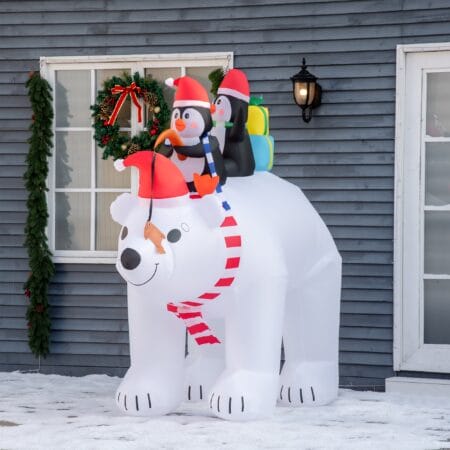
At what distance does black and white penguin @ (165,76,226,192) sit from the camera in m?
5.71

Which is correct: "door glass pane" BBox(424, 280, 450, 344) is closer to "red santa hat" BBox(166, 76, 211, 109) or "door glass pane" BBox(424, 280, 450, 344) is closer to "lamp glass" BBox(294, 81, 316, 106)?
"lamp glass" BBox(294, 81, 316, 106)

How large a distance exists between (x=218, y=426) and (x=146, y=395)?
44 centimetres

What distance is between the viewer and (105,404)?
6.59m

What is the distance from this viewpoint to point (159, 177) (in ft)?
17.9

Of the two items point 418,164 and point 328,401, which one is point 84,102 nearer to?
point 418,164

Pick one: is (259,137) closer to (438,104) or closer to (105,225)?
(438,104)

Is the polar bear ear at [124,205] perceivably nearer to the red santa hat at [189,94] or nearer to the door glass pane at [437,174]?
the red santa hat at [189,94]

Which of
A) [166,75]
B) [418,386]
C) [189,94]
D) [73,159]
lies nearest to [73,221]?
[73,159]

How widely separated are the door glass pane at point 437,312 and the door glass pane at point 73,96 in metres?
2.65

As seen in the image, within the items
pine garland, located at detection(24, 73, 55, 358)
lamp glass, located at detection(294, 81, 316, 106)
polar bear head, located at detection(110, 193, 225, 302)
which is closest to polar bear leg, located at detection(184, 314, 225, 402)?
polar bear head, located at detection(110, 193, 225, 302)

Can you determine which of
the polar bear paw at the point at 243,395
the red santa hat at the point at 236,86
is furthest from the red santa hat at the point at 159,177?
the polar bear paw at the point at 243,395

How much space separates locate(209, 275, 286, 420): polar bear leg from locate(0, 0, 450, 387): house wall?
179cm

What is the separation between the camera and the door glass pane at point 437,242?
7.38 metres

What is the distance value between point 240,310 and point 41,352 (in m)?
2.60
